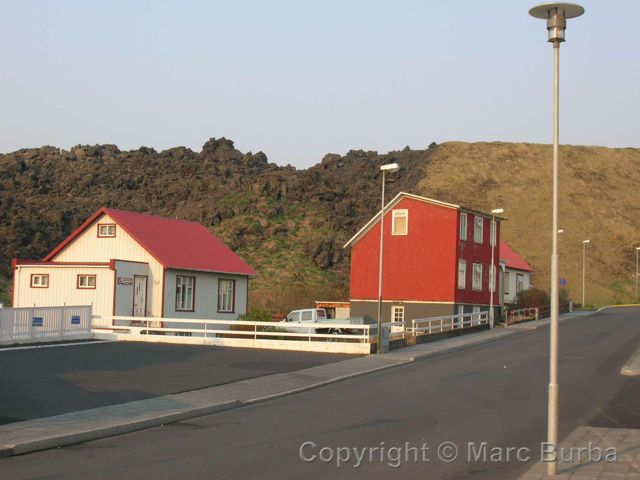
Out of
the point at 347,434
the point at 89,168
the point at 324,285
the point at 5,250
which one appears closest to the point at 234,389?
the point at 347,434

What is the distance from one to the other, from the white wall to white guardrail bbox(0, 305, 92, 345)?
24.5 ft

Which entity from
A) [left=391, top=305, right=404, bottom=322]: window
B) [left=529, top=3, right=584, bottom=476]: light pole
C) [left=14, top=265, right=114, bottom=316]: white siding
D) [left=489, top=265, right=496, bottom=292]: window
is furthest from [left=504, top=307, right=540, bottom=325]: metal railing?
[left=529, top=3, right=584, bottom=476]: light pole

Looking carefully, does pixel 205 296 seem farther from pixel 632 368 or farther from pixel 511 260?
pixel 511 260

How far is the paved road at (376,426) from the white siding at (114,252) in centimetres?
1806

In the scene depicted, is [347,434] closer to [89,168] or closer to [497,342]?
[497,342]

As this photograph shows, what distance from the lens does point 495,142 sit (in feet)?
439

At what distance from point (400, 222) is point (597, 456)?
40.7 m

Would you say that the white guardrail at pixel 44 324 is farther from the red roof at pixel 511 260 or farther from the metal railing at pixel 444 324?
the red roof at pixel 511 260

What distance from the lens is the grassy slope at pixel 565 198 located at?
95.4 metres

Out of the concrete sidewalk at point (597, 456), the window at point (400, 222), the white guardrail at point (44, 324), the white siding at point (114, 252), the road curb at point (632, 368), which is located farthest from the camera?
the window at point (400, 222)

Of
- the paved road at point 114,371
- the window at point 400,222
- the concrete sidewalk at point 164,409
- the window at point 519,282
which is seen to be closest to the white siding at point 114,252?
the paved road at point 114,371

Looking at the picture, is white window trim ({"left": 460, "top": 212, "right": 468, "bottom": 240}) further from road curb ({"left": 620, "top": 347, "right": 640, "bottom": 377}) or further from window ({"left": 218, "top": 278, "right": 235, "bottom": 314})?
road curb ({"left": 620, "top": 347, "right": 640, "bottom": 377})

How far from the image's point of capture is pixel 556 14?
10.7m

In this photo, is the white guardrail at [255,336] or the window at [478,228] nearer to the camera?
the white guardrail at [255,336]
